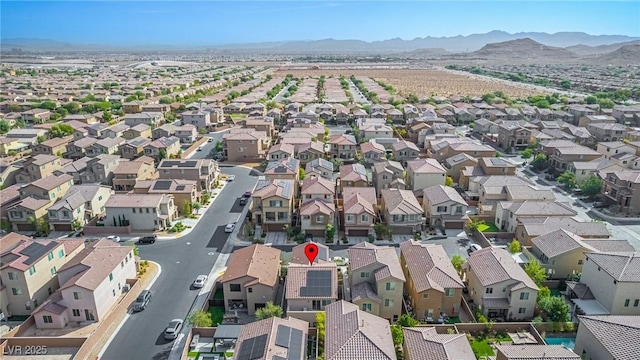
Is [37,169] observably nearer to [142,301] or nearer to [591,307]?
[142,301]

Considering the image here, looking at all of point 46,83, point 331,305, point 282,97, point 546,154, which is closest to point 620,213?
point 546,154

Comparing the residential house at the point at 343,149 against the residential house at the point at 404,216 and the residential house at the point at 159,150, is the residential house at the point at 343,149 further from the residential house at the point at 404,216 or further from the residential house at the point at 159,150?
the residential house at the point at 159,150

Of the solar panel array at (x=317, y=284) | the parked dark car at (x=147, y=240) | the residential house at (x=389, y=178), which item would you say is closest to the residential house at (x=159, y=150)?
the parked dark car at (x=147, y=240)

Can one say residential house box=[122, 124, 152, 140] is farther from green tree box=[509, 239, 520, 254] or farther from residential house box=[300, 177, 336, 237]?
green tree box=[509, 239, 520, 254]

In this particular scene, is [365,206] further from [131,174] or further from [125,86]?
[125,86]

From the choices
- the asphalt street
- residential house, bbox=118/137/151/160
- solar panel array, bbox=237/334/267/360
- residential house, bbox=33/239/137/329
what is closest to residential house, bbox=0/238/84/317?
residential house, bbox=33/239/137/329

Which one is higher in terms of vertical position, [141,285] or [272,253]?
[272,253]

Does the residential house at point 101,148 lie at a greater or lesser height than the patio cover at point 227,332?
greater
